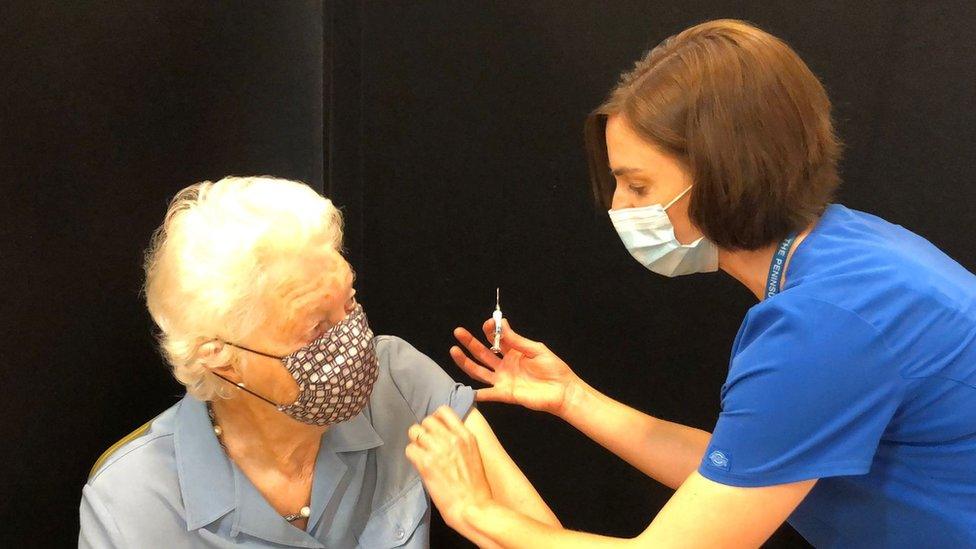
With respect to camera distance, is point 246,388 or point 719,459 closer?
point 719,459

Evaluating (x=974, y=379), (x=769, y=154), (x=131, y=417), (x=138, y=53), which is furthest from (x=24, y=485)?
(x=974, y=379)

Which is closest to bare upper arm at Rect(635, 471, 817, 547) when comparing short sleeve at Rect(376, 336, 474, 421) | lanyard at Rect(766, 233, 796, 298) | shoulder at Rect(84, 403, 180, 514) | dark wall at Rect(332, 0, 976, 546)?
lanyard at Rect(766, 233, 796, 298)

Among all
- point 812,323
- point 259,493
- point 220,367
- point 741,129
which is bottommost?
point 259,493

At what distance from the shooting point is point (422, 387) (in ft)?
5.90

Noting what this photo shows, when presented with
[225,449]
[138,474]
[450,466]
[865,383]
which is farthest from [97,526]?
[865,383]

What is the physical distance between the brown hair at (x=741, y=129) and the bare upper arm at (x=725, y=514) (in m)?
0.43

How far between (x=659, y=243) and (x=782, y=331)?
0.38 m

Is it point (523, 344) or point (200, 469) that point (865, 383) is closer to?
point (523, 344)

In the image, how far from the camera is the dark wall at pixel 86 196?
1521 mm

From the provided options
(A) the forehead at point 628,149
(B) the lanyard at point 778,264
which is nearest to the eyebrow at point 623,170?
(A) the forehead at point 628,149

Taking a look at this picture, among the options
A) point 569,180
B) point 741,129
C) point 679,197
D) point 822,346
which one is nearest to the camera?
point 822,346

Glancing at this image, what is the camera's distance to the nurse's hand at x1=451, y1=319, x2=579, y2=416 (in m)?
1.95

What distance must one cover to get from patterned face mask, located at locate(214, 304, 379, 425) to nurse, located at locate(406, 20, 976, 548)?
143 mm

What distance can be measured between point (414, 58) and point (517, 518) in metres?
1.37
